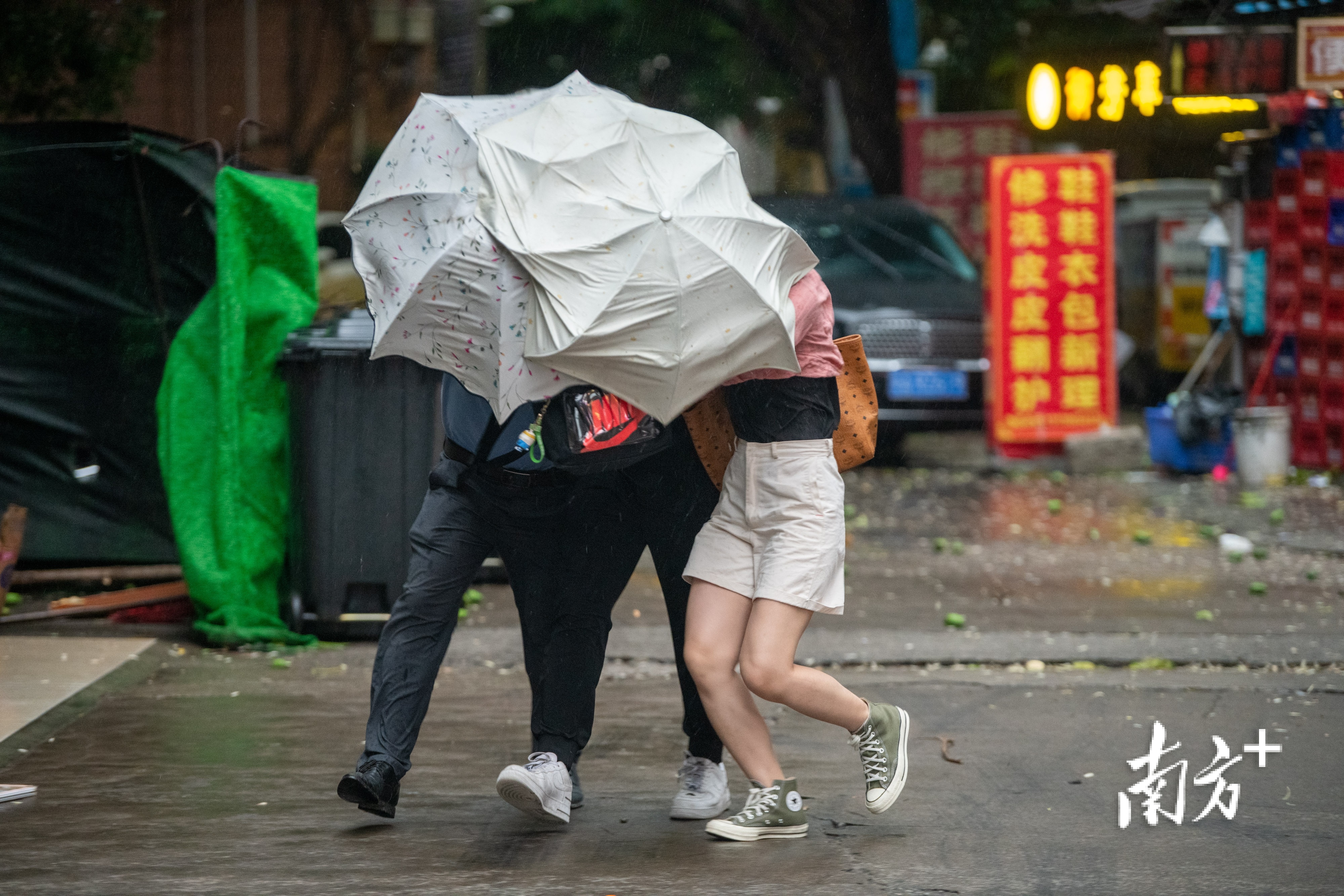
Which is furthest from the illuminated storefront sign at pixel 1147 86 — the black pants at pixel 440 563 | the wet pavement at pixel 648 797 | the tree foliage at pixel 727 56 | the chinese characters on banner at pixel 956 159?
the black pants at pixel 440 563

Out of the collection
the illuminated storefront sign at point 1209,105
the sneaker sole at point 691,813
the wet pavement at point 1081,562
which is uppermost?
the illuminated storefront sign at point 1209,105

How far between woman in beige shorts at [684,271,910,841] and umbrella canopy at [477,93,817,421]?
0.30 m

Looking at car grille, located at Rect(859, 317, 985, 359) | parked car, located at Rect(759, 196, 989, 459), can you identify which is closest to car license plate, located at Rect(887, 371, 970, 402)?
parked car, located at Rect(759, 196, 989, 459)

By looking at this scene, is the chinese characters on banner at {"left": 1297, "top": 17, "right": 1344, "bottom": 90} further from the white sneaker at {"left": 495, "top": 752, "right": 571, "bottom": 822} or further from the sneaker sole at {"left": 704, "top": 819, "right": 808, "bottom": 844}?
the white sneaker at {"left": 495, "top": 752, "right": 571, "bottom": 822}

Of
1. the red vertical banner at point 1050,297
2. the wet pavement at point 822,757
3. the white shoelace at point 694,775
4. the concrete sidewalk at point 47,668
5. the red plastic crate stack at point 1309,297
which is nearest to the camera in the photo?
the wet pavement at point 822,757

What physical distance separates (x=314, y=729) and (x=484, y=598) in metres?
2.31

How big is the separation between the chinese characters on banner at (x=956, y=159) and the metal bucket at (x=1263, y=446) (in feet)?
25.6

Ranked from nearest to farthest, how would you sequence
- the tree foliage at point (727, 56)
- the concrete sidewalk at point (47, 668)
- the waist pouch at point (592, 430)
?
the waist pouch at point (592, 430) → the concrete sidewalk at point (47, 668) → the tree foliage at point (727, 56)

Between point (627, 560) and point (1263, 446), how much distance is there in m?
8.26

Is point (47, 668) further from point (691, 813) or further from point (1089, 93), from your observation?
point (1089, 93)

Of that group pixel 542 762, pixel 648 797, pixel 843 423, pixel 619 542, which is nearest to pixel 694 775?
pixel 648 797

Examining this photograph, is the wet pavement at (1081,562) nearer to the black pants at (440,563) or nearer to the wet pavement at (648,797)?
the wet pavement at (648,797)

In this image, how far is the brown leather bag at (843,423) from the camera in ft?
13.7

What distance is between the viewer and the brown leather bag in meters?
4.16
